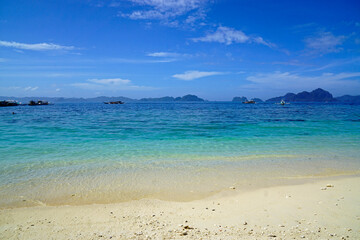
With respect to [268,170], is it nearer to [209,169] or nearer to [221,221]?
[209,169]

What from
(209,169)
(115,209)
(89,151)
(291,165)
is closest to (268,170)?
(291,165)

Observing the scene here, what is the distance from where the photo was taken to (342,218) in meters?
4.91

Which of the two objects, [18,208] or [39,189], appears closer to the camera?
[18,208]

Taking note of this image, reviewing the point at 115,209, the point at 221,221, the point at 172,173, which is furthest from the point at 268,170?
the point at 115,209

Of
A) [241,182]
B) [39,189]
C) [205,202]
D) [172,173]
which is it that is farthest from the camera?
[172,173]

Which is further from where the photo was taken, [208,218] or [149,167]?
[149,167]

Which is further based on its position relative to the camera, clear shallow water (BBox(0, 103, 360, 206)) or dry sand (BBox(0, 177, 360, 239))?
clear shallow water (BBox(0, 103, 360, 206))

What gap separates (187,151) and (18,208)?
7.86 meters

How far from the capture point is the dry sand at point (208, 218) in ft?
14.3

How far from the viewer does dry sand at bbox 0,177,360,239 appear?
14.3 ft

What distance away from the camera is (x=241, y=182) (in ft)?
25.1

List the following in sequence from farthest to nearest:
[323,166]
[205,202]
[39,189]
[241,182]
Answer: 1. [323,166]
2. [241,182]
3. [39,189]
4. [205,202]

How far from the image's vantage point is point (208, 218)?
5.04 meters

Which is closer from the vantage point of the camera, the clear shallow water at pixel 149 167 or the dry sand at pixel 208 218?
the dry sand at pixel 208 218
